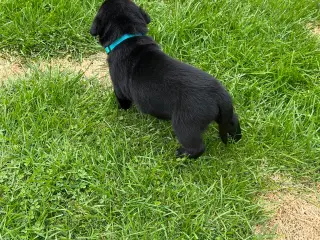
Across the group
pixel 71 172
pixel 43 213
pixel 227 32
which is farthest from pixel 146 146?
pixel 227 32

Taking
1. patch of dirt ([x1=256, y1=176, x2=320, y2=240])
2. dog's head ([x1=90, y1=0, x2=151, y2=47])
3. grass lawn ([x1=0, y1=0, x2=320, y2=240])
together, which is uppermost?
dog's head ([x1=90, y1=0, x2=151, y2=47])

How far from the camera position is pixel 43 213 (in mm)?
2418

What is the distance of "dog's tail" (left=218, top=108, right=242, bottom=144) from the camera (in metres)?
2.46

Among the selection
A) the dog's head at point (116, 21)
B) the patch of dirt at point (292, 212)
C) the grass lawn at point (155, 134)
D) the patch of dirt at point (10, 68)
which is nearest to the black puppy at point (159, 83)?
the dog's head at point (116, 21)

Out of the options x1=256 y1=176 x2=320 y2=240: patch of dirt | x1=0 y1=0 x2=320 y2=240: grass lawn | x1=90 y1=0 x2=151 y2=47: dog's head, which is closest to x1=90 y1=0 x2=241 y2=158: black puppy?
x1=90 y1=0 x2=151 y2=47: dog's head

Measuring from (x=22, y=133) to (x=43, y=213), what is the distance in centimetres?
76

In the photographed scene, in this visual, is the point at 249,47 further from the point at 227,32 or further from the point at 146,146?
the point at 146,146

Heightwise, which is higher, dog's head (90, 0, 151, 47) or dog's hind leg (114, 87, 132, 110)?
dog's head (90, 0, 151, 47)

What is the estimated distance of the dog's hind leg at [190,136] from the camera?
2408mm

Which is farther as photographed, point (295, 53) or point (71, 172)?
point (295, 53)

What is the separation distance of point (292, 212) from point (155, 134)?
4.06 ft

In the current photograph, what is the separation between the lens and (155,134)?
2.99m

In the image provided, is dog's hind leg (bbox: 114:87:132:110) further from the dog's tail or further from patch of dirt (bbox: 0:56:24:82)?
patch of dirt (bbox: 0:56:24:82)

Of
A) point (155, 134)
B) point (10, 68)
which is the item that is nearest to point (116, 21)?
point (155, 134)
